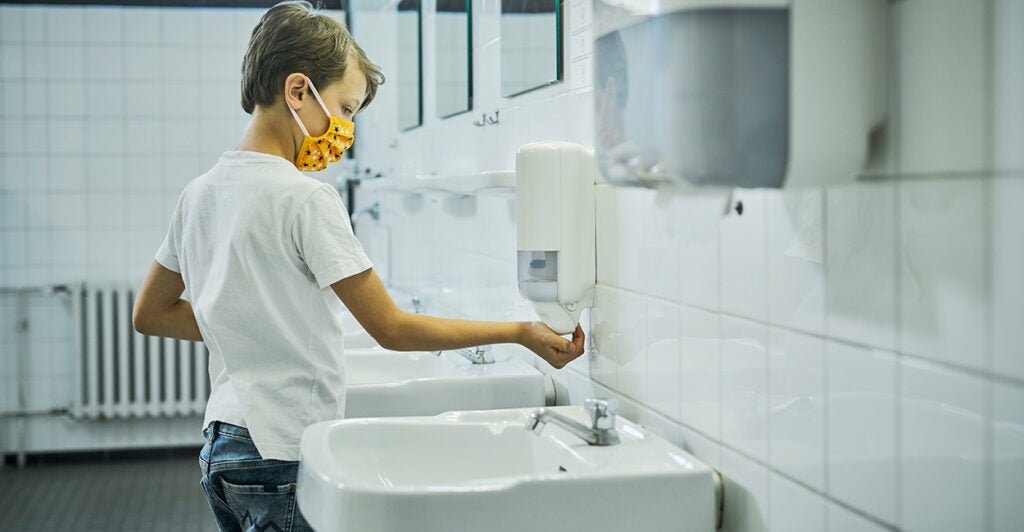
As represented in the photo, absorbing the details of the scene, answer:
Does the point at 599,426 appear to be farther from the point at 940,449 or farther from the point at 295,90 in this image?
the point at 295,90

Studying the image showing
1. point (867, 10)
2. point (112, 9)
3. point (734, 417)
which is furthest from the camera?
point (112, 9)

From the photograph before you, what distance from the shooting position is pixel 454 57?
2.74m

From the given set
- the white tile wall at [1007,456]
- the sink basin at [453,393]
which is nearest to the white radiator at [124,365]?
the sink basin at [453,393]

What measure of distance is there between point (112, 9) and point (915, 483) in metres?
4.44

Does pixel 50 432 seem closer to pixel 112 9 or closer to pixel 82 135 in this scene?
pixel 82 135

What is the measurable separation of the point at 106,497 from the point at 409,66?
7.39 ft

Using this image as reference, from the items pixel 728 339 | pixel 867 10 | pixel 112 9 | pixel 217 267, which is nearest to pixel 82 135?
pixel 112 9

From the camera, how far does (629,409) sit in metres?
1.66

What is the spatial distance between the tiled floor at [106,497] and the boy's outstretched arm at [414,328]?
2499 millimetres

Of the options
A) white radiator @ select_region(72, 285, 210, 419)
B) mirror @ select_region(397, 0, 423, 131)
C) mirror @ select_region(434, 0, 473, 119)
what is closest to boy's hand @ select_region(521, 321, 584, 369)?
mirror @ select_region(434, 0, 473, 119)

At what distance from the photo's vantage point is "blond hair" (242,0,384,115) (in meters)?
1.53

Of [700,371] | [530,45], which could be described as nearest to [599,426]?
[700,371]

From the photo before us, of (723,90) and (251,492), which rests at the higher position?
(723,90)

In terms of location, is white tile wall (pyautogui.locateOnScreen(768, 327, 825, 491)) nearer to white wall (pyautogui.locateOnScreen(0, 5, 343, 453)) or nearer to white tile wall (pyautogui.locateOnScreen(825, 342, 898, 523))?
white tile wall (pyautogui.locateOnScreen(825, 342, 898, 523))
